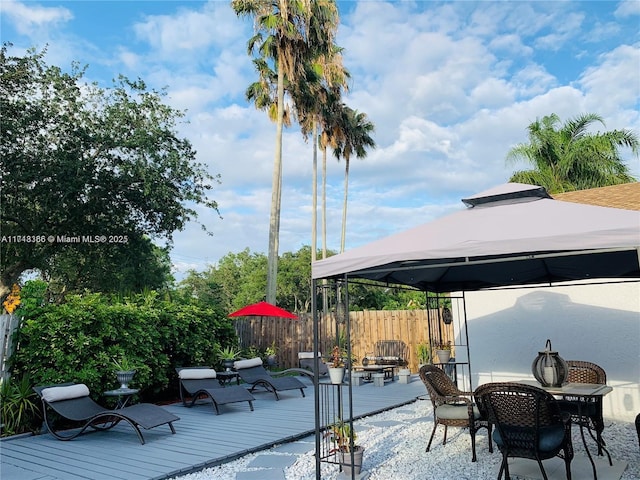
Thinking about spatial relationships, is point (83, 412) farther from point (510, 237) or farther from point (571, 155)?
point (571, 155)

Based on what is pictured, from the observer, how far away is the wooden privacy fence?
13664 millimetres

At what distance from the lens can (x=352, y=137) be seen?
2378 centimetres

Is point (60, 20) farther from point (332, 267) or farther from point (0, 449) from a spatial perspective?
point (332, 267)

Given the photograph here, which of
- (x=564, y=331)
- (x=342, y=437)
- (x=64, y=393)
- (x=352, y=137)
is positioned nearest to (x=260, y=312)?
(x=64, y=393)

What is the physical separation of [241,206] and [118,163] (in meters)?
9.01

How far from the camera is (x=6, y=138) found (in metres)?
12.1

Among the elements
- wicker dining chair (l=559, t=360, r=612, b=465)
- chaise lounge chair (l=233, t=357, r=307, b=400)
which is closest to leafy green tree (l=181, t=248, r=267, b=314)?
chaise lounge chair (l=233, t=357, r=307, b=400)

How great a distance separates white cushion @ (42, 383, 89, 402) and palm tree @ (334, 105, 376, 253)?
18995 mm

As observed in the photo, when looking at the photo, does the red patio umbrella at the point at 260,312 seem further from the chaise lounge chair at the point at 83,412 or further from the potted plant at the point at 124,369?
the chaise lounge chair at the point at 83,412

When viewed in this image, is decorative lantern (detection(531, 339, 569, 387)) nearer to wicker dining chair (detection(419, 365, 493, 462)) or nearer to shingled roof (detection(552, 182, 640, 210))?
wicker dining chair (detection(419, 365, 493, 462))

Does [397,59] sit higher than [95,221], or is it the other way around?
[397,59]

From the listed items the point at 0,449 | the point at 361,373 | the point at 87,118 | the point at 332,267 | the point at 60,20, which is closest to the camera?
the point at 332,267

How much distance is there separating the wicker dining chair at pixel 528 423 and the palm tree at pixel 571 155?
45.6ft

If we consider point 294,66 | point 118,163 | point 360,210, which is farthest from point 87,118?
point 360,210
